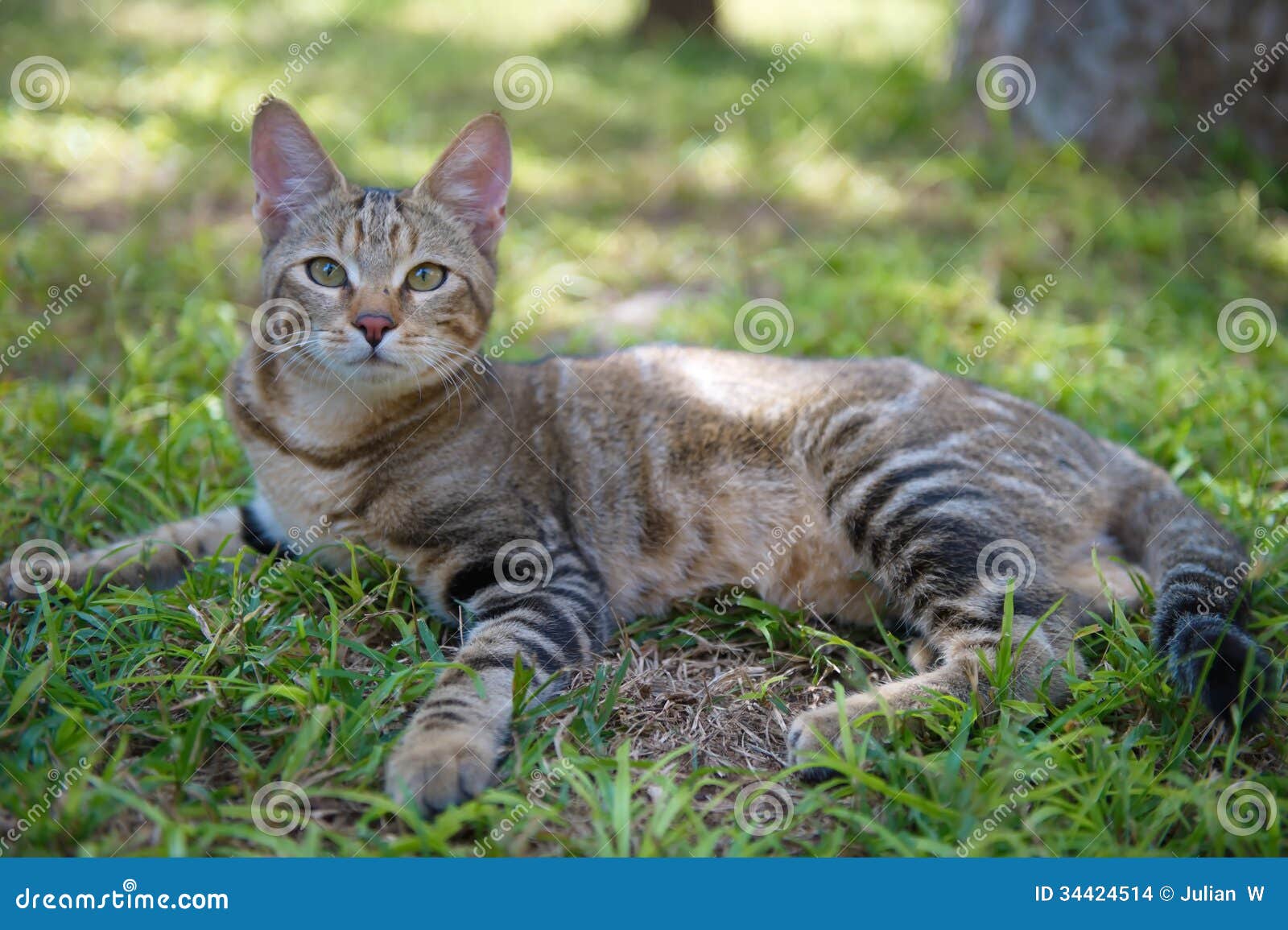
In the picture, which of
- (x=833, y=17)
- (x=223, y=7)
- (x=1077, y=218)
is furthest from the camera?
(x=833, y=17)

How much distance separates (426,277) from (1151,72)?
18.3 feet

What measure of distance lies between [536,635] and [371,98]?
6.79 metres

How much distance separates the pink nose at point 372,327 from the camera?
318cm

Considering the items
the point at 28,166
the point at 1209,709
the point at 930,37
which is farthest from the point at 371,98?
the point at 1209,709

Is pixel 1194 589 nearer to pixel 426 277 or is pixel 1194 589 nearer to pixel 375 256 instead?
pixel 426 277

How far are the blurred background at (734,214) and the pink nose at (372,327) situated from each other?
50.8 inches

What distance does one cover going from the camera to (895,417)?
3600 millimetres

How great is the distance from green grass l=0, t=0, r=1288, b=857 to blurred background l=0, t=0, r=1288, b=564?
0.03 m

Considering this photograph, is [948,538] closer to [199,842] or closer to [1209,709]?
[1209,709]

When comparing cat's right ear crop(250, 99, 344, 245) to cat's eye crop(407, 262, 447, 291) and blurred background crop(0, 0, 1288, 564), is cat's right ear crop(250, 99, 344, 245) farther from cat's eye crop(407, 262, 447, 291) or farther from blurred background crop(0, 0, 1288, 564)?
blurred background crop(0, 0, 1288, 564)

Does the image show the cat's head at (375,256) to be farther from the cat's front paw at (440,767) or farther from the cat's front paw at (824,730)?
the cat's front paw at (824,730)

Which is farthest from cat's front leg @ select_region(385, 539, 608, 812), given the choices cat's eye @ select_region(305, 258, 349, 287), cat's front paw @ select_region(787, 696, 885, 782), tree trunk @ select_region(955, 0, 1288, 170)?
tree trunk @ select_region(955, 0, 1288, 170)

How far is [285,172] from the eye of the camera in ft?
11.7

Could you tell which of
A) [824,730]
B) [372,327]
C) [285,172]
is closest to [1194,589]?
[824,730]
